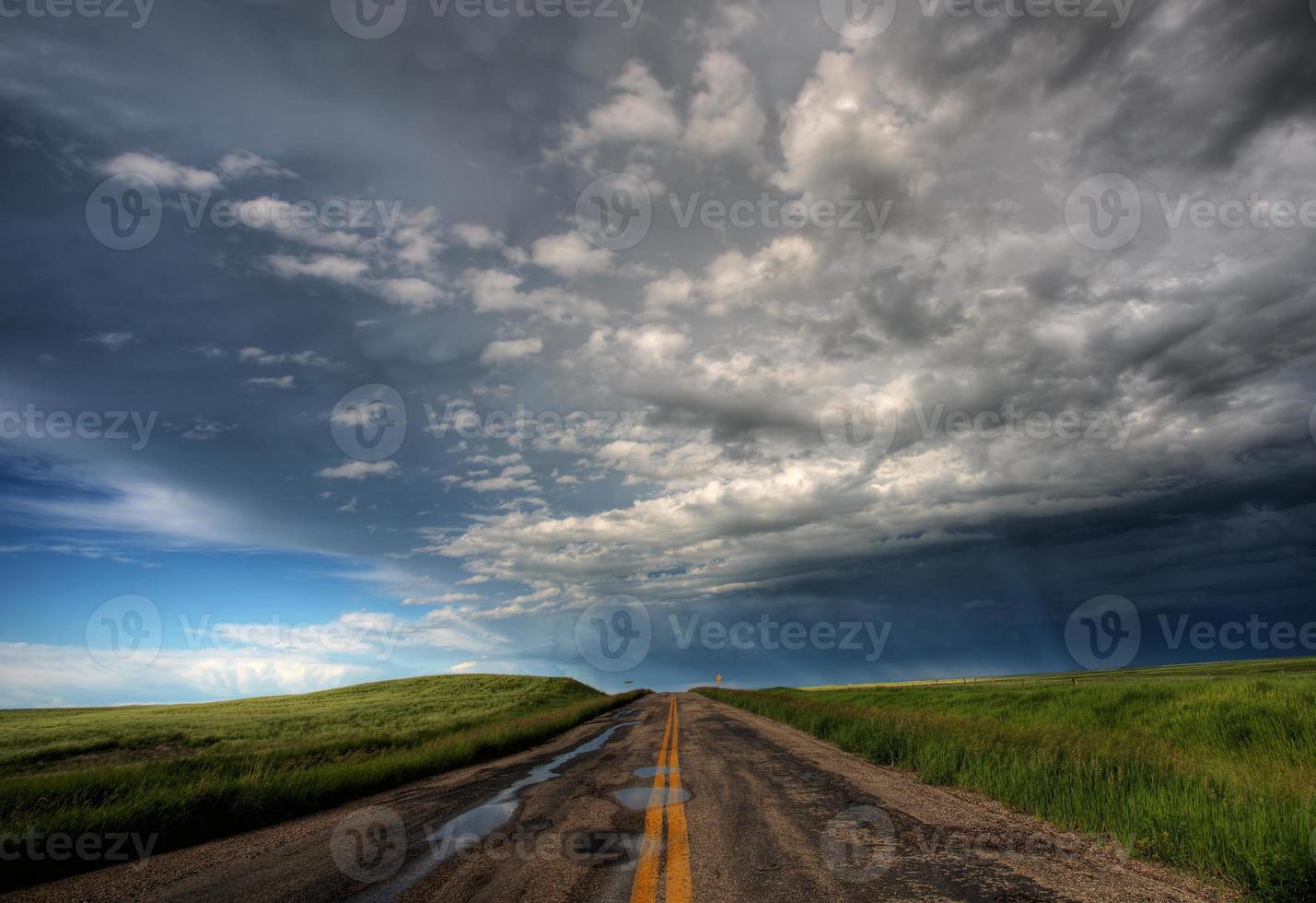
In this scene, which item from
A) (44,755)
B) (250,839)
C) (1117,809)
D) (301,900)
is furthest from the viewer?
(44,755)

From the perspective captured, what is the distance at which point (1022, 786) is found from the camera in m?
7.61

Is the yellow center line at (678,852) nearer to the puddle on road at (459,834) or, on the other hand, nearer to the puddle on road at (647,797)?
the puddle on road at (647,797)

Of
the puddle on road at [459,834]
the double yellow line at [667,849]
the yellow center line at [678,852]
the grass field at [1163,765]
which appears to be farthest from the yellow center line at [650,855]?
the grass field at [1163,765]

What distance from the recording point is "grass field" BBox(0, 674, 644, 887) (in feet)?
23.6

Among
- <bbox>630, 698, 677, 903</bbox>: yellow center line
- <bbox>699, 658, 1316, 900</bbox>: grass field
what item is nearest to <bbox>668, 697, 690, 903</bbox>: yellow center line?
<bbox>630, 698, 677, 903</bbox>: yellow center line

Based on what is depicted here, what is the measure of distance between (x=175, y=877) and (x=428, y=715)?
33246 mm

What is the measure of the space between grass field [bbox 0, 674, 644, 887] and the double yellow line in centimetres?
533

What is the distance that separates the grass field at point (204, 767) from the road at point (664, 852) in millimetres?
766

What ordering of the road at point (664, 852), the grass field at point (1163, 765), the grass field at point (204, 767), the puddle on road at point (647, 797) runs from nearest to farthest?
1. the road at point (664, 852)
2. the grass field at point (1163, 765)
3. the grass field at point (204, 767)
4. the puddle on road at point (647, 797)

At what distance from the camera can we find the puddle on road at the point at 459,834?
188 inches

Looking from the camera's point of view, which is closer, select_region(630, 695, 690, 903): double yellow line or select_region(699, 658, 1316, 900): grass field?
select_region(630, 695, 690, 903): double yellow line

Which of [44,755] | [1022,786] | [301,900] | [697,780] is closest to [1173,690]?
[1022,786]

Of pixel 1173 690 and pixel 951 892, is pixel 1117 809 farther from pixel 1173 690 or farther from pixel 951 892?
pixel 1173 690

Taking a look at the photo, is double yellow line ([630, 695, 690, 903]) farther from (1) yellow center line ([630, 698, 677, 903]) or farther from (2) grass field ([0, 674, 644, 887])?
(2) grass field ([0, 674, 644, 887])
